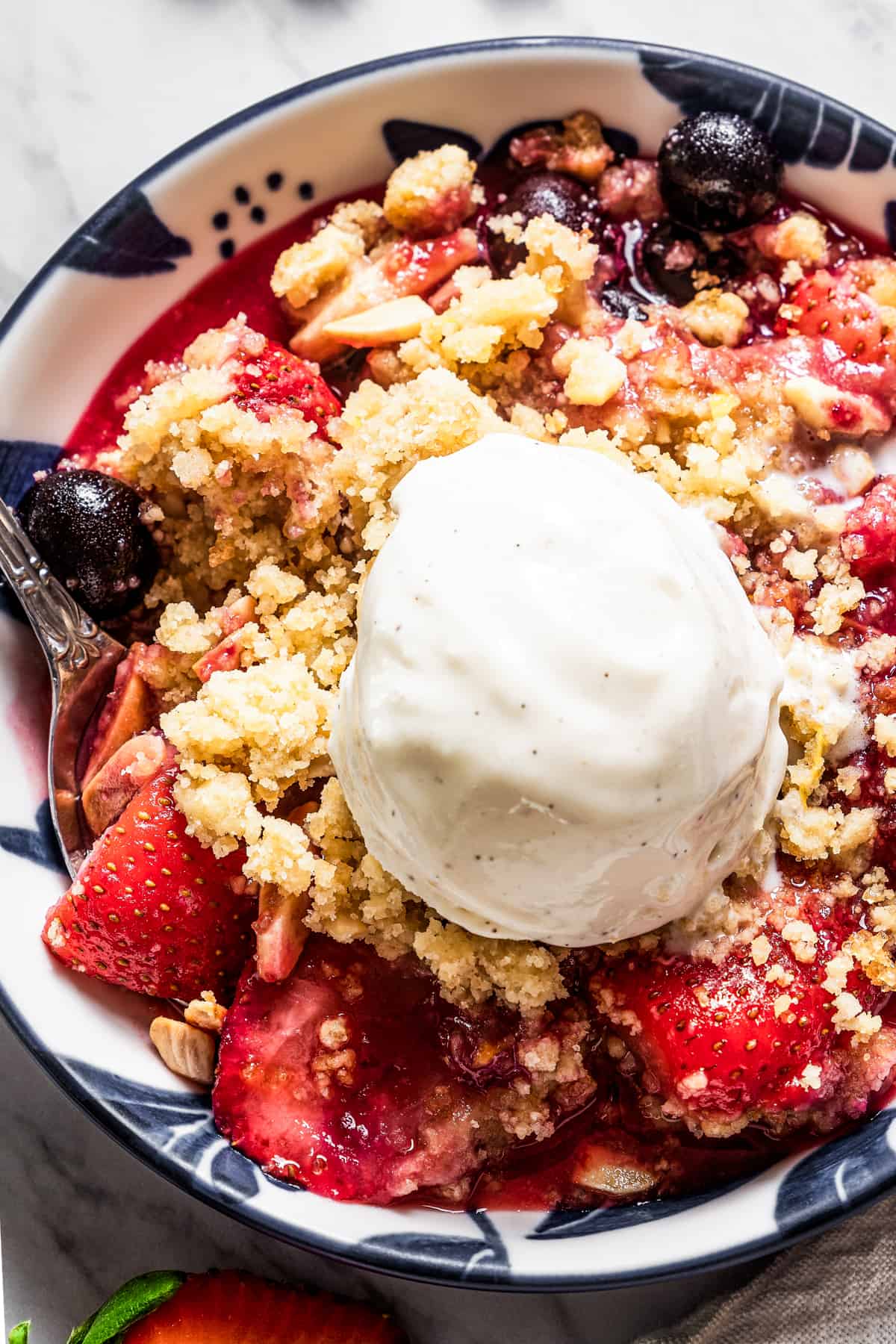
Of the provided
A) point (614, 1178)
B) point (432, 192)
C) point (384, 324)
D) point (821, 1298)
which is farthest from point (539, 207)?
point (821, 1298)

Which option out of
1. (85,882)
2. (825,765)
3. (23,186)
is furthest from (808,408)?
(23,186)

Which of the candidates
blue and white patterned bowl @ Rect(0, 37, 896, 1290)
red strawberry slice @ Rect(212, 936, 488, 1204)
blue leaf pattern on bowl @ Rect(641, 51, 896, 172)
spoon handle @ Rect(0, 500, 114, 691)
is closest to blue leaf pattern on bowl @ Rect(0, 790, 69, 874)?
blue and white patterned bowl @ Rect(0, 37, 896, 1290)

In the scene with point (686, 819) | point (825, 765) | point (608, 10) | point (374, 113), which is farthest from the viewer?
point (608, 10)

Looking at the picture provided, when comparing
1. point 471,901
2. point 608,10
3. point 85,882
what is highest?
point 608,10

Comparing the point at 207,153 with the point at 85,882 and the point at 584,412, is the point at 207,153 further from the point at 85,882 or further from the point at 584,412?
the point at 85,882

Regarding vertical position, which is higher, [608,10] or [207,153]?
[608,10]

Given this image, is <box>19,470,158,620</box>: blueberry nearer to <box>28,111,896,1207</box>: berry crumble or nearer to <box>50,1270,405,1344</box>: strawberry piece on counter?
<box>28,111,896,1207</box>: berry crumble

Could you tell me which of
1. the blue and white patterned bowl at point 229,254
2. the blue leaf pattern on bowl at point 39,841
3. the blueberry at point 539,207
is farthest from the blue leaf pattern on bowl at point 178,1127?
the blueberry at point 539,207
